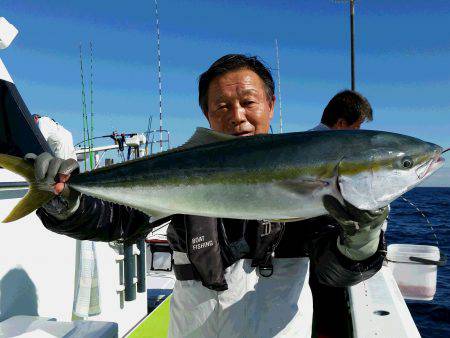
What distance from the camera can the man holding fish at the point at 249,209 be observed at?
2076 millimetres

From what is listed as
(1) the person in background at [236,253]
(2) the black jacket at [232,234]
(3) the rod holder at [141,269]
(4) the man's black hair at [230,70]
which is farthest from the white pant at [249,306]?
(3) the rod holder at [141,269]

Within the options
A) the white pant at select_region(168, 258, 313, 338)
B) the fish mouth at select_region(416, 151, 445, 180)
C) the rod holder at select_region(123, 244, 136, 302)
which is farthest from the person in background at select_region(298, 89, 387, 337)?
the fish mouth at select_region(416, 151, 445, 180)

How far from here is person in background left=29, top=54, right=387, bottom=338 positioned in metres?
2.53

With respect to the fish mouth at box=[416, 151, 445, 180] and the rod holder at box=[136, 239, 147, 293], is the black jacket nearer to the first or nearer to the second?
the fish mouth at box=[416, 151, 445, 180]

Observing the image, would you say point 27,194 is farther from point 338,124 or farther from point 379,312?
point 338,124

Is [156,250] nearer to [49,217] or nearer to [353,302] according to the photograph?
[353,302]

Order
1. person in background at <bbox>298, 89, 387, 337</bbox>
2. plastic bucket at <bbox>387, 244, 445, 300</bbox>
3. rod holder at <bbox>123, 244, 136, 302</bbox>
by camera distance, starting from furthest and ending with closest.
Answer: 1. plastic bucket at <bbox>387, 244, 445, 300</bbox>
2. person in background at <bbox>298, 89, 387, 337</bbox>
3. rod holder at <bbox>123, 244, 136, 302</bbox>

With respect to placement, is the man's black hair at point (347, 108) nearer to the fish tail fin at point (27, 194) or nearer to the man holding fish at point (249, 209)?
the man holding fish at point (249, 209)

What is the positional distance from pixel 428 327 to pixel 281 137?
1003 centimetres

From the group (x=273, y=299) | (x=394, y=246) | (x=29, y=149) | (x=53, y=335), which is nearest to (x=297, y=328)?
(x=273, y=299)

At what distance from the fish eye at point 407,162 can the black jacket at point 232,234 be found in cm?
66

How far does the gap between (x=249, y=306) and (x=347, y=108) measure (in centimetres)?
396

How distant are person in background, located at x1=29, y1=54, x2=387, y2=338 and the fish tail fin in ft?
0.30

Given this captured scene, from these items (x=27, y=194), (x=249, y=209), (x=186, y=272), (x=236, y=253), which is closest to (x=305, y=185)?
(x=249, y=209)
